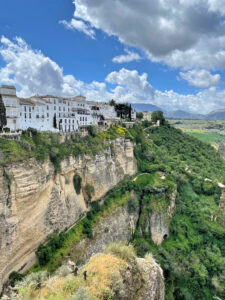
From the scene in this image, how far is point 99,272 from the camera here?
32.3 feet

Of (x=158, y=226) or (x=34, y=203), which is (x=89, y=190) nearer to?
(x=34, y=203)

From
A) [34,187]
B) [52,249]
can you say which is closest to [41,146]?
[34,187]

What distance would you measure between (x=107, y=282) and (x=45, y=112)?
3060 centimetres

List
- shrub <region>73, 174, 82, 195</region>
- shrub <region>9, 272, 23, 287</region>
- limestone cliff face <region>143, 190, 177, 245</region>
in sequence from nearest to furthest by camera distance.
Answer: shrub <region>9, 272, 23, 287</region>, shrub <region>73, 174, 82, 195</region>, limestone cliff face <region>143, 190, 177, 245</region>

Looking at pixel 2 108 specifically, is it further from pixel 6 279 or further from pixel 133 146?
pixel 133 146

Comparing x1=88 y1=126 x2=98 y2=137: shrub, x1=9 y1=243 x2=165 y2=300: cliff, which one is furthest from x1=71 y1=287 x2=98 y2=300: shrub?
x1=88 y1=126 x2=98 y2=137: shrub

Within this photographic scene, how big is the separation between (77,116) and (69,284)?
113ft

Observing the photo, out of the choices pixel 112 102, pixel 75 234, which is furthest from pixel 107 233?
pixel 112 102

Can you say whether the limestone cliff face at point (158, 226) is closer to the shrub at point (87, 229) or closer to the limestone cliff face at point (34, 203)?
the limestone cliff face at point (34, 203)

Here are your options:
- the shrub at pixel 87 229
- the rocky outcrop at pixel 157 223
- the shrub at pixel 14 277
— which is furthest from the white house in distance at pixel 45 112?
the rocky outcrop at pixel 157 223

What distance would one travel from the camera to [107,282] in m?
9.34

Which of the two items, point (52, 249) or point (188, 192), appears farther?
point (188, 192)

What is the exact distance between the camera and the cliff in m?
8.99

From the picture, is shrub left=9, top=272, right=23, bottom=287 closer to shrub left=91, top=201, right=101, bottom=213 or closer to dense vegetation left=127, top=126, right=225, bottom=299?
shrub left=91, top=201, right=101, bottom=213
